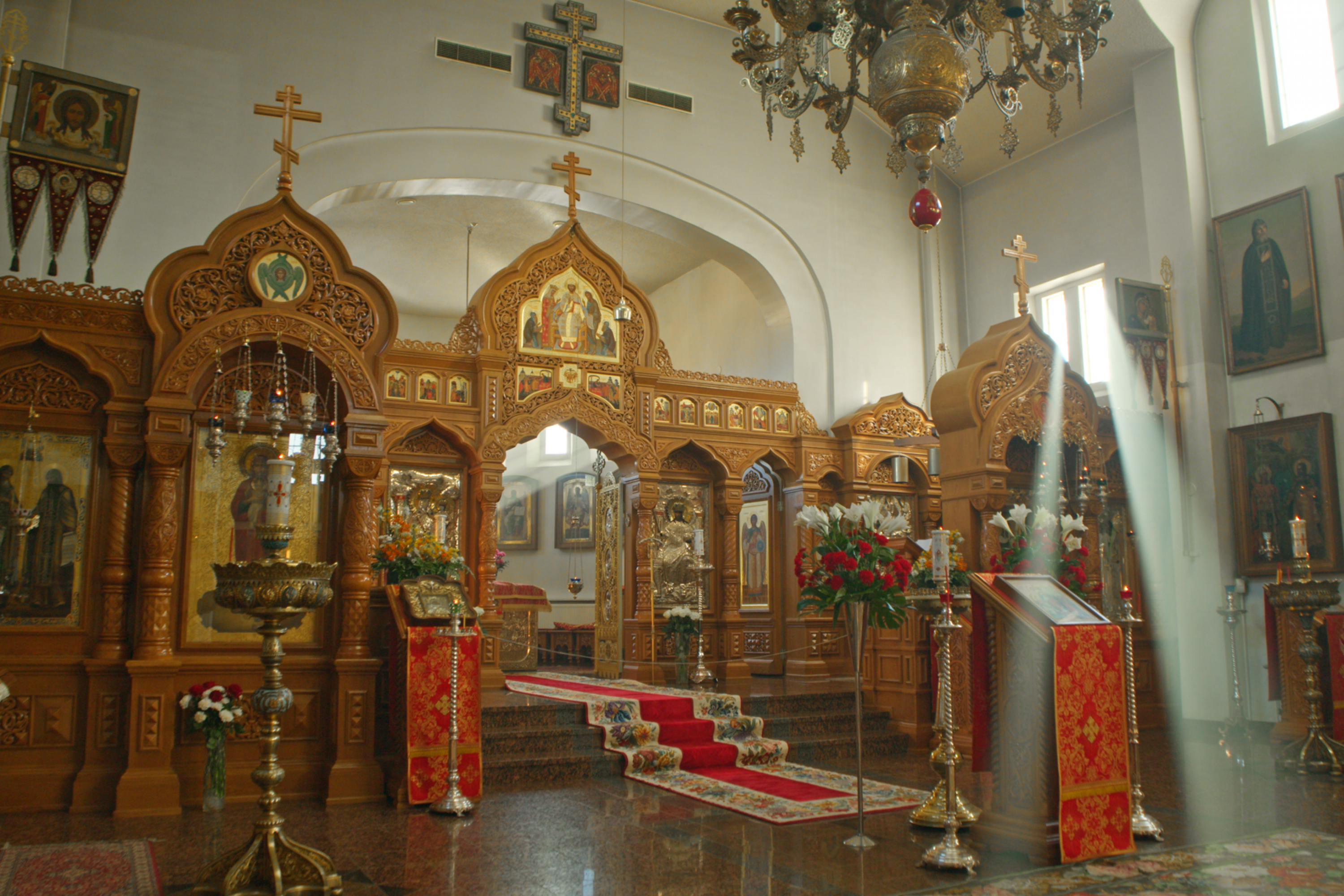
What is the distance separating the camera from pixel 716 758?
8.05 meters

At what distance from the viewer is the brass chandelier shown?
5.21m

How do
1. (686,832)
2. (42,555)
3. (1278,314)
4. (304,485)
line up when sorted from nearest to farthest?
1. (686,832)
2. (42,555)
3. (304,485)
4. (1278,314)

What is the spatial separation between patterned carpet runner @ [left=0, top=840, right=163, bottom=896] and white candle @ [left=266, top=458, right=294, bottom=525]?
5.76 ft

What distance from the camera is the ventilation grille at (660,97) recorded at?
12102 mm

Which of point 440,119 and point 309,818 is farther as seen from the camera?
point 440,119

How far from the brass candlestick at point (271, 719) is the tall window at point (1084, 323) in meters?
10.4

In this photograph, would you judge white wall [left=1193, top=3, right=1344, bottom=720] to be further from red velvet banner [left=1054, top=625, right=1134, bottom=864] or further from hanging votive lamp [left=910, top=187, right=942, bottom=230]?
hanging votive lamp [left=910, top=187, right=942, bottom=230]

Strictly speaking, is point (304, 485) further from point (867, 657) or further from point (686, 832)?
point (867, 657)

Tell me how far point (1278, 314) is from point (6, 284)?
11.3m

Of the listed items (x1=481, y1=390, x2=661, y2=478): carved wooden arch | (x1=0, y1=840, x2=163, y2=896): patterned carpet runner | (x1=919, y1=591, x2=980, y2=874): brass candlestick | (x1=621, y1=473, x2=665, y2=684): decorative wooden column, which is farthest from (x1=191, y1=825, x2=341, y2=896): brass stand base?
(x1=621, y1=473, x2=665, y2=684): decorative wooden column

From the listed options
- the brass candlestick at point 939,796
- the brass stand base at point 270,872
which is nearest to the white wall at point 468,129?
the brass stand base at point 270,872

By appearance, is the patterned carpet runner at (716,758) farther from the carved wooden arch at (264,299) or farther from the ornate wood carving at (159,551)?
the carved wooden arch at (264,299)

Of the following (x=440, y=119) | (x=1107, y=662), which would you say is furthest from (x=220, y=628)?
→ (x=440, y=119)

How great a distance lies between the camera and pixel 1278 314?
34.2ft
